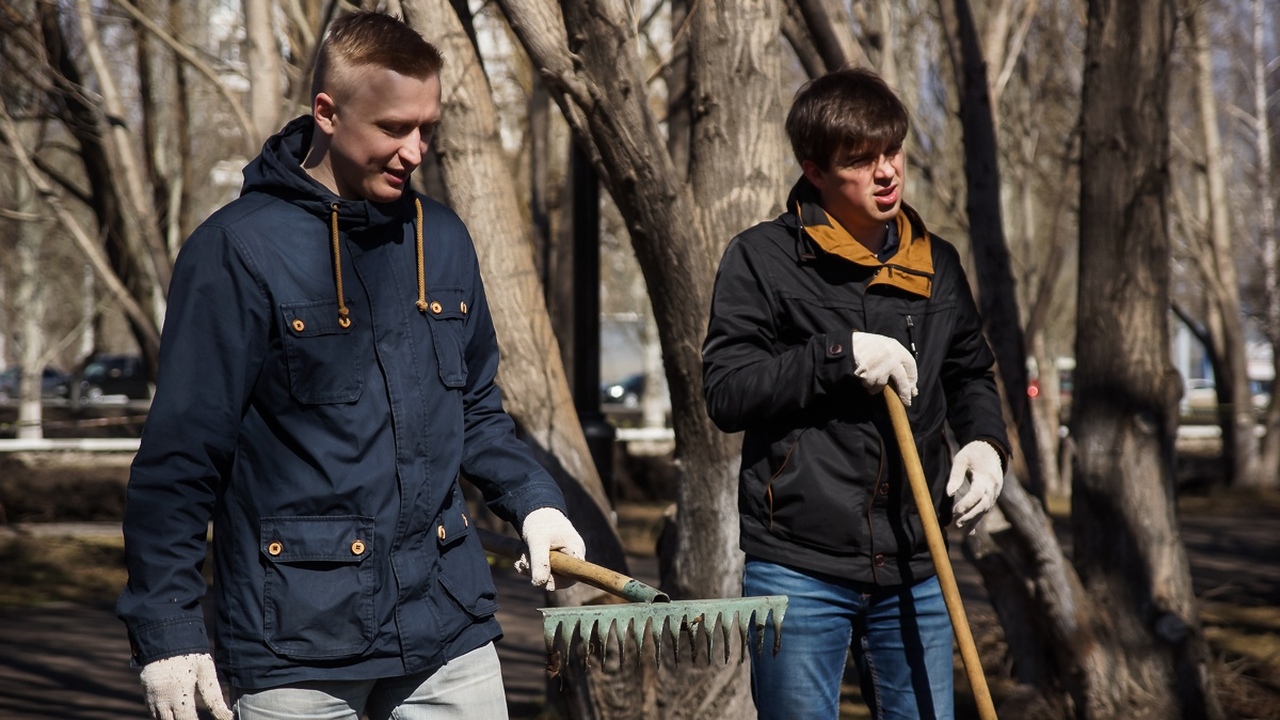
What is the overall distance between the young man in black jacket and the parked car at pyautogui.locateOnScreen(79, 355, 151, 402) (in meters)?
42.1

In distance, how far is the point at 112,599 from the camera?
977 centimetres

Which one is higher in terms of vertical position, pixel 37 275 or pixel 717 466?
pixel 37 275

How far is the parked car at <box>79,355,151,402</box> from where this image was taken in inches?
1697

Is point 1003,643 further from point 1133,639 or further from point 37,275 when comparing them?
point 37,275

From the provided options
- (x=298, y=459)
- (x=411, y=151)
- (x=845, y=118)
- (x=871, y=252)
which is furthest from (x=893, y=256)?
(x=298, y=459)

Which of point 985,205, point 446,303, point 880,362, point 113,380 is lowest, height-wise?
point 113,380

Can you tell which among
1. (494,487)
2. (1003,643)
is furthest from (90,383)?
(494,487)

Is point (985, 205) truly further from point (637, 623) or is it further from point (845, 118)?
point (637, 623)

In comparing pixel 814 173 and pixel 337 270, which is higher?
pixel 814 173

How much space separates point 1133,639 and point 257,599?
13.8 feet

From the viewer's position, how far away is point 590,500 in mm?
4754

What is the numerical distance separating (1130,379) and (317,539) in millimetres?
4172

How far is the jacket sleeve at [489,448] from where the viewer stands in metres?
2.49

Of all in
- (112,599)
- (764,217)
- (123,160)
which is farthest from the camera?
(123,160)
